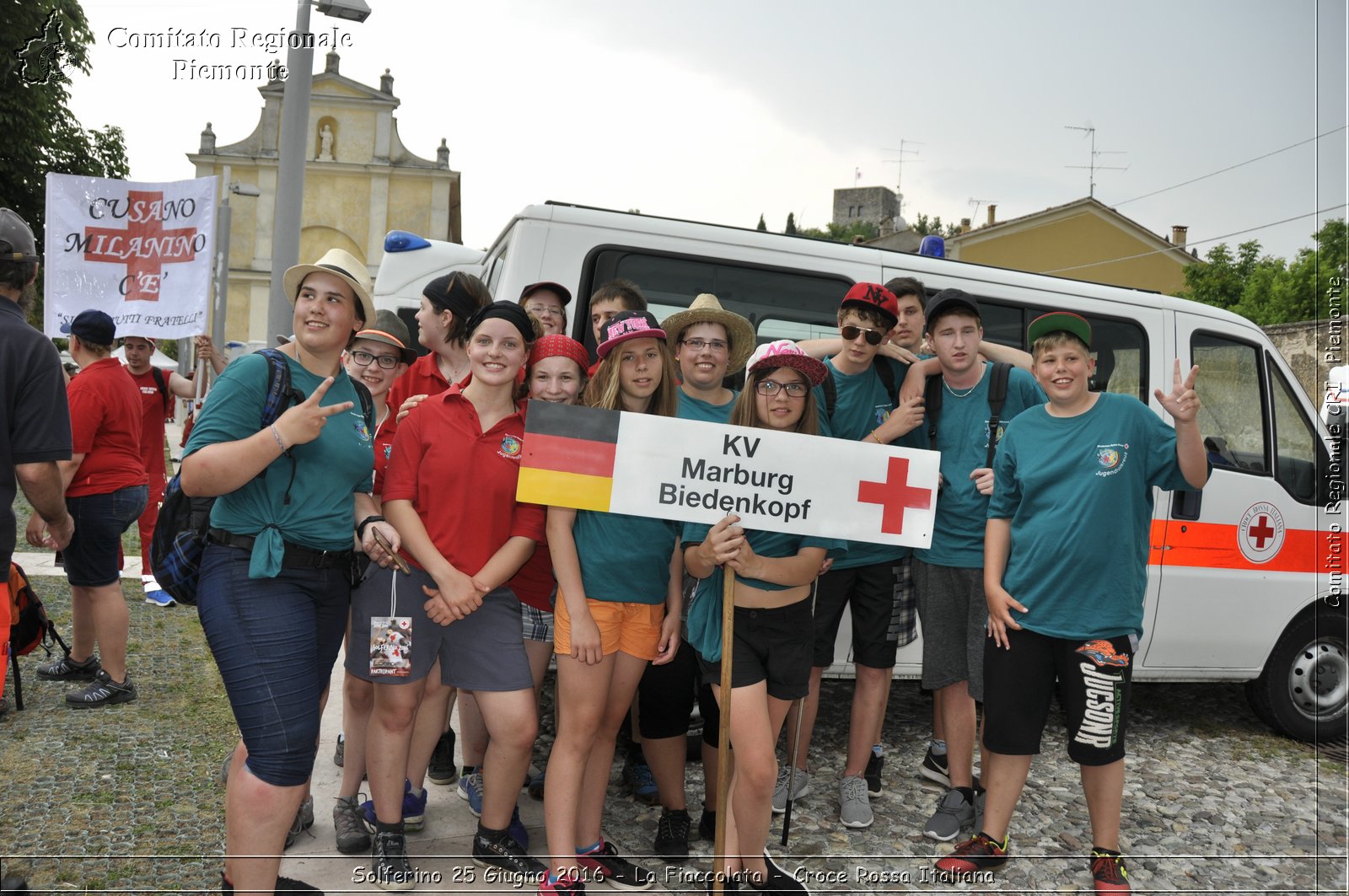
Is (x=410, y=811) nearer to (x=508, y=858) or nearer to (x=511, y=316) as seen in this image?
(x=508, y=858)

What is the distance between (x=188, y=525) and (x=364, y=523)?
520 mm

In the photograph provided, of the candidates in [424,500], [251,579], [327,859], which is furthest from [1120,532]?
[327,859]

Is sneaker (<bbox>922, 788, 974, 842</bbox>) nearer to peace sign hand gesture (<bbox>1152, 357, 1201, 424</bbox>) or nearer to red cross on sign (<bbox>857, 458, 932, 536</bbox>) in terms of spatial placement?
red cross on sign (<bbox>857, 458, 932, 536</bbox>)

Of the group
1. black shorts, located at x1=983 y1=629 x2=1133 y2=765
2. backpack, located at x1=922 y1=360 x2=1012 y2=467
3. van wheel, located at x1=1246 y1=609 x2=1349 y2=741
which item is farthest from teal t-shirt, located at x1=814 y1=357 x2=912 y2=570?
van wheel, located at x1=1246 y1=609 x2=1349 y2=741

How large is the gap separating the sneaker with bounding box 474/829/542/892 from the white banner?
16.4 ft

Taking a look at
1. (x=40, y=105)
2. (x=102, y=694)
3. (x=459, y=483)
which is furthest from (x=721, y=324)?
(x=40, y=105)

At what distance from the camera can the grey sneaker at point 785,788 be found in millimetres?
4066

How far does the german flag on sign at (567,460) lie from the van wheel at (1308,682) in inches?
181

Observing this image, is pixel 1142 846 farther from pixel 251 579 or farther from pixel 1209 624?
pixel 251 579

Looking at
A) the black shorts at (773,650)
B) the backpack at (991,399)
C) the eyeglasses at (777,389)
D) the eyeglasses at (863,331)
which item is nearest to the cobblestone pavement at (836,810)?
the black shorts at (773,650)

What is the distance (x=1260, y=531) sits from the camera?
5266 mm

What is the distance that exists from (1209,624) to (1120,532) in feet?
7.82

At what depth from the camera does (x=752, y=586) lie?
10.6 ft

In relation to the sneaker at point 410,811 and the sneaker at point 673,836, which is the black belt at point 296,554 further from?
the sneaker at point 673,836
